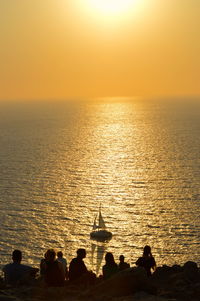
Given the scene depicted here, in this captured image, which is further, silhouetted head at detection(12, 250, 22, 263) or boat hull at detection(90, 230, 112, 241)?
boat hull at detection(90, 230, 112, 241)

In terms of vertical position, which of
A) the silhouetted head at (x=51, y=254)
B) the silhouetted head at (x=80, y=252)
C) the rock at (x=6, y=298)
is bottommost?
the rock at (x=6, y=298)

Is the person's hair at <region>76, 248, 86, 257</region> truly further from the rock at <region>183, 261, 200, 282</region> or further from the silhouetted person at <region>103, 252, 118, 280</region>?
the rock at <region>183, 261, 200, 282</region>

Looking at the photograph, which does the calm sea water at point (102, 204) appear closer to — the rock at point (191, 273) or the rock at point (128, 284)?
the rock at point (191, 273)

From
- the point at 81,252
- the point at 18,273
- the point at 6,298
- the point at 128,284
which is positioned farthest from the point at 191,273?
the point at 6,298

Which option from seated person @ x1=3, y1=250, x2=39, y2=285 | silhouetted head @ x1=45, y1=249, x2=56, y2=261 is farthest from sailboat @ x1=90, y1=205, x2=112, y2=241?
silhouetted head @ x1=45, y1=249, x2=56, y2=261

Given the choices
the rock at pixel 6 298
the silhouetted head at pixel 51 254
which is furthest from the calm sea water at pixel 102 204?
the rock at pixel 6 298

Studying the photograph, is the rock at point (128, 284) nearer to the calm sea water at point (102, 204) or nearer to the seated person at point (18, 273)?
the seated person at point (18, 273)

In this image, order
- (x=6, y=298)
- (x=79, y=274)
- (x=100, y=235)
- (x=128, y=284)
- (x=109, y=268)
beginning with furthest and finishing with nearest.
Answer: (x=100, y=235) < (x=109, y=268) < (x=79, y=274) < (x=128, y=284) < (x=6, y=298)

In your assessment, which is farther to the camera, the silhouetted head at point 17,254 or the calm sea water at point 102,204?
the calm sea water at point 102,204

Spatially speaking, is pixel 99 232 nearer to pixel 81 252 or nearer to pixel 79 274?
pixel 79 274

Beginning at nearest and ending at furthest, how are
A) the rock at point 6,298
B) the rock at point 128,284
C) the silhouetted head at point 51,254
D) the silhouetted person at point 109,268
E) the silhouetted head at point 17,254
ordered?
the rock at point 6,298
the rock at point 128,284
the silhouetted head at point 51,254
the silhouetted head at point 17,254
the silhouetted person at point 109,268

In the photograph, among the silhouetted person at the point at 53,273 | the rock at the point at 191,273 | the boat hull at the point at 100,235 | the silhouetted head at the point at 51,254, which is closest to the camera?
the silhouetted head at the point at 51,254

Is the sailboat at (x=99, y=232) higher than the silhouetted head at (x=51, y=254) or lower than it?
higher
